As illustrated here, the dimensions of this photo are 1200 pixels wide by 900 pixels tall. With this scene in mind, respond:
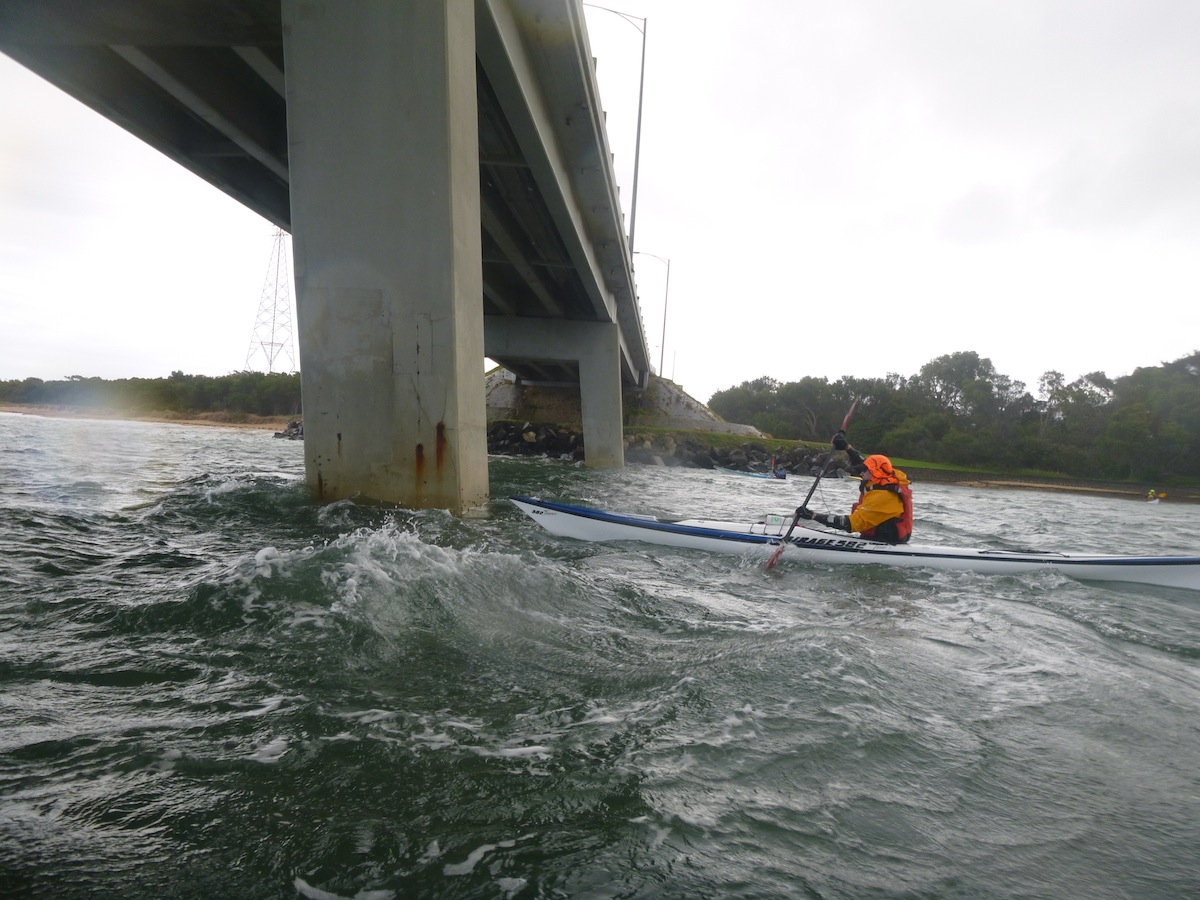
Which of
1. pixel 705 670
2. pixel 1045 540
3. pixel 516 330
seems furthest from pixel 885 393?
pixel 705 670

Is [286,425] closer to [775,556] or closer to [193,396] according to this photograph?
[193,396]

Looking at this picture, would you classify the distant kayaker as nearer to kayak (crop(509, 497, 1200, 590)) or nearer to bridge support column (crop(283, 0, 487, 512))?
kayak (crop(509, 497, 1200, 590))

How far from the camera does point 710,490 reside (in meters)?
20.4

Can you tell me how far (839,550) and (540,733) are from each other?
6253mm

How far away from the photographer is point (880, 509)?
28.3 ft

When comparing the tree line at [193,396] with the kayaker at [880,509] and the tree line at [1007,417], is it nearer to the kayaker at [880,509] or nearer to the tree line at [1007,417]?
the tree line at [1007,417]

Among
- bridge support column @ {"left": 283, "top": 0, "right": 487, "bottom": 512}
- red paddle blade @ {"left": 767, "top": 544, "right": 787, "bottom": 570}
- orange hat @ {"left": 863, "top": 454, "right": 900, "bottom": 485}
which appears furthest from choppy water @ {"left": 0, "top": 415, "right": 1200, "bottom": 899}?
orange hat @ {"left": 863, "top": 454, "right": 900, "bottom": 485}

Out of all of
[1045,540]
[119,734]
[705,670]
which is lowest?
[1045,540]

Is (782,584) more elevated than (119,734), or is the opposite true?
(119,734)

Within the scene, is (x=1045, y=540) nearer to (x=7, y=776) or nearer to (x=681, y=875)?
(x=681, y=875)

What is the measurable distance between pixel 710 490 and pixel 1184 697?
15.9m

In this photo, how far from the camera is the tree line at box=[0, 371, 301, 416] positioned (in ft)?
163

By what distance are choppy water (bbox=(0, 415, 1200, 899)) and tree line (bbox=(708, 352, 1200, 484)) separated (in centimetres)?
4086

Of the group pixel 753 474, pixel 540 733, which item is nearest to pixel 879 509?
pixel 540 733
